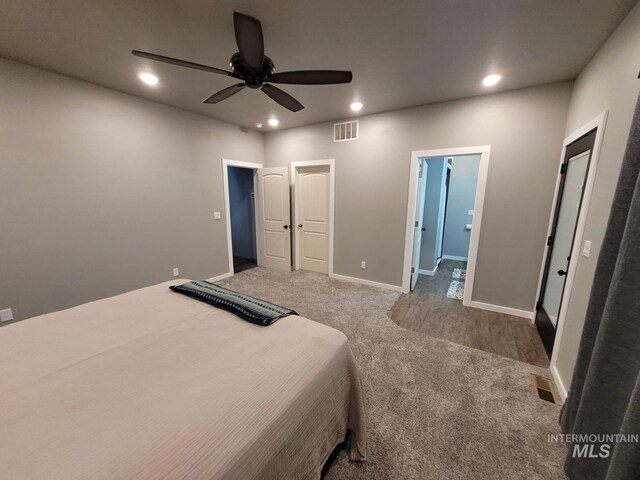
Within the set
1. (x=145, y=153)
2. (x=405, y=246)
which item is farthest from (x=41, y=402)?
(x=405, y=246)

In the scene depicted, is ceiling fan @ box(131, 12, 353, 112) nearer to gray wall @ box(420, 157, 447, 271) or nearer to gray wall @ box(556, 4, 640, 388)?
gray wall @ box(556, 4, 640, 388)

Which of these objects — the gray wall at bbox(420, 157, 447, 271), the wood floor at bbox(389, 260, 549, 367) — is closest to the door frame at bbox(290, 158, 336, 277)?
the wood floor at bbox(389, 260, 549, 367)

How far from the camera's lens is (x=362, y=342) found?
7.89 ft

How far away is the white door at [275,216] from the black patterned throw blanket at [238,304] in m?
2.68

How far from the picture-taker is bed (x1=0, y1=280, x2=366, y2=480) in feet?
2.30

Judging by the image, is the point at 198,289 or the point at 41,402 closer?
the point at 41,402

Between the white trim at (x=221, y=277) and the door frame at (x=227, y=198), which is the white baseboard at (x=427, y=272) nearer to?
the door frame at (x=227, y=198)

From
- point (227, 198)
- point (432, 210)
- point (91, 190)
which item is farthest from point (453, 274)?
point (91, 190)

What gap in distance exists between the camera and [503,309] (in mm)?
3016

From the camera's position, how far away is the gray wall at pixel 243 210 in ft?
17.4

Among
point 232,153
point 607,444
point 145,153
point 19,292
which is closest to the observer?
point 607,444

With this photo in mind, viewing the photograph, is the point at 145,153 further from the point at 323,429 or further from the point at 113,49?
the point at 323,429

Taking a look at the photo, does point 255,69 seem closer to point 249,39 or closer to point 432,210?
point 249,39

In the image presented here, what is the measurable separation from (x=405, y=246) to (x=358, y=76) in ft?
7.35
